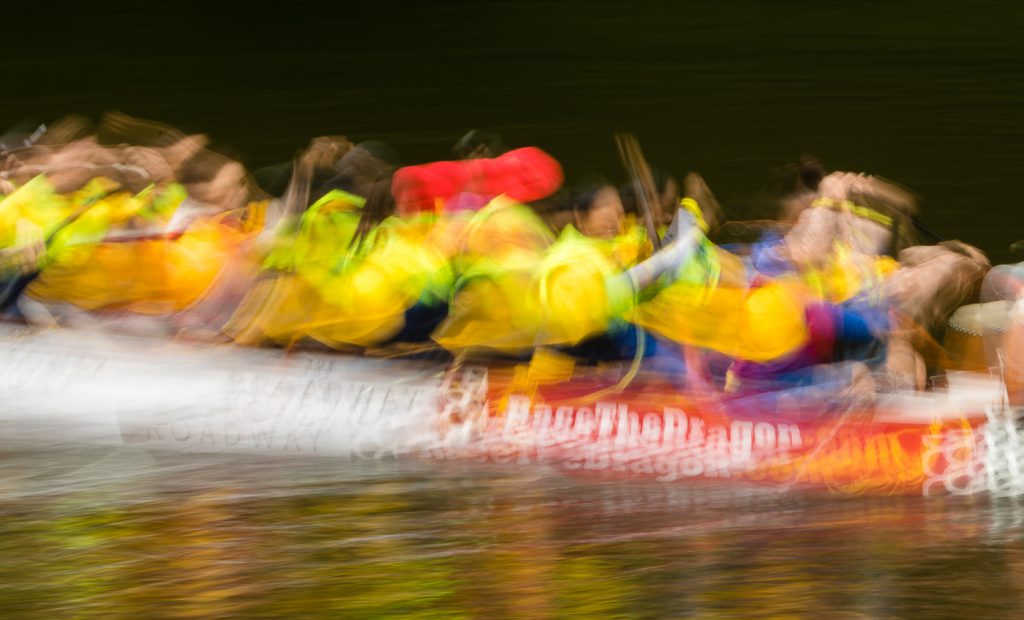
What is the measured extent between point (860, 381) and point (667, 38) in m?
9.58

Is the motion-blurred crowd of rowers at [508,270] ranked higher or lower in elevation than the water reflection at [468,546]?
higher

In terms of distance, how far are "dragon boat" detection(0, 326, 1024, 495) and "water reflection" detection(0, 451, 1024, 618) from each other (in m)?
0.08

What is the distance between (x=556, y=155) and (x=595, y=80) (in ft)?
5.85

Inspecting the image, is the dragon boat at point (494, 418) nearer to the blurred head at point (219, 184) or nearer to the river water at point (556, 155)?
the river water at point (556, 155)

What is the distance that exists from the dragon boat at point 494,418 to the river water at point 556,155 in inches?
3.4

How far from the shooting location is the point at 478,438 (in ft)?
17.3

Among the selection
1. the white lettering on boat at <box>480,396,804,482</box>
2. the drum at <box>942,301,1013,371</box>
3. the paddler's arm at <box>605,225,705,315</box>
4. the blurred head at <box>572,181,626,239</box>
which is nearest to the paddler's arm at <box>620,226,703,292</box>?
the paddler's arm at <box>605,225,705,315</box>

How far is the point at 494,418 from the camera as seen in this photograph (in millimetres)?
5246

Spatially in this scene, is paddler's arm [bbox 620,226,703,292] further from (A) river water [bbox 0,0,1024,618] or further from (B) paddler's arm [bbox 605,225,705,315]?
(A) river water [bbox 0,0,1024,618]

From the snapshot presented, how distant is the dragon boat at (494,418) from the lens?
4.85 meters

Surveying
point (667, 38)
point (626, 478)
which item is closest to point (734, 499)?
point (626, 478)

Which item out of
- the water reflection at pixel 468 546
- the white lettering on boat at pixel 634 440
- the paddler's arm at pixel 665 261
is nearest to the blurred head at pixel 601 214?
the paddler's arm at pixel 665 261

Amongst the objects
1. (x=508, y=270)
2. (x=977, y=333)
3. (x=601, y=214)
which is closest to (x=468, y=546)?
(x=508, y=270)

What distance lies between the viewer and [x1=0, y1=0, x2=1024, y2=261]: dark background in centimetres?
1142
